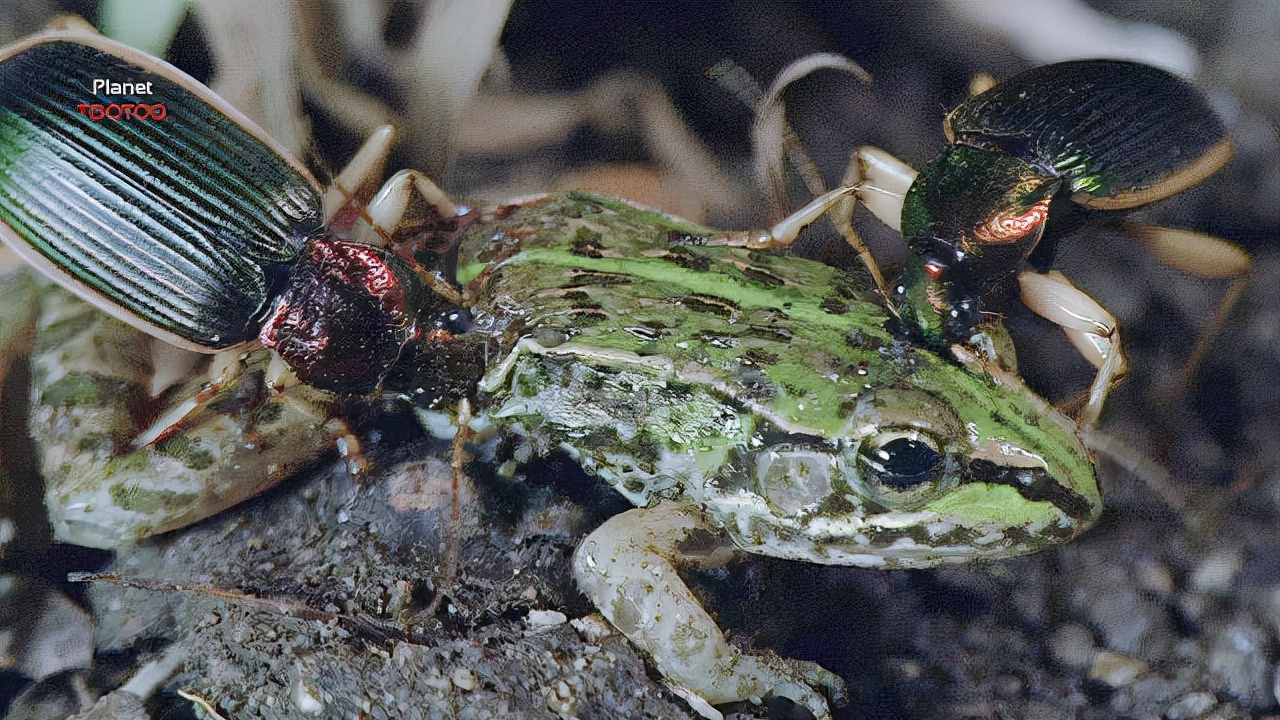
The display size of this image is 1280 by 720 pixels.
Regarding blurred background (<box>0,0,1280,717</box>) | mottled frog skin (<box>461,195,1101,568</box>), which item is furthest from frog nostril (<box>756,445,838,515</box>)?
blurred background (<box>0,0,1280,717</box>)

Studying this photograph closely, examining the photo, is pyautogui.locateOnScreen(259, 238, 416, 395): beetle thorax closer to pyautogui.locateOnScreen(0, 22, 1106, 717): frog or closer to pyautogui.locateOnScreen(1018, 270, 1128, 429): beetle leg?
pyautogui.locateOnScreen(0, 22, 1106, 717): frog

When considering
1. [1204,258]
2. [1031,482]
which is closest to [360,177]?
[1031,482]

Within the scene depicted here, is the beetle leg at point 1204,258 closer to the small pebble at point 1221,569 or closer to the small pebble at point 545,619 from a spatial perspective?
the small pebble at point 1221,569

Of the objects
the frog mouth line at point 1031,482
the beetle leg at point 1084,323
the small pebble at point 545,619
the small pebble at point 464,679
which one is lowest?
the small pebble at point 464,679

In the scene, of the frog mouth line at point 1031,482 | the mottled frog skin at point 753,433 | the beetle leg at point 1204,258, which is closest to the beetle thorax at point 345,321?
the mottled frog skin at point 753,433

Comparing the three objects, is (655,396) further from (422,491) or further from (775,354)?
(422,491)

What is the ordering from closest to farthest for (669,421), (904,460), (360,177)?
(904,460)
(669,421)
(360,177)

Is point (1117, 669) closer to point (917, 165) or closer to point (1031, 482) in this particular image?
point (1031, 482)
